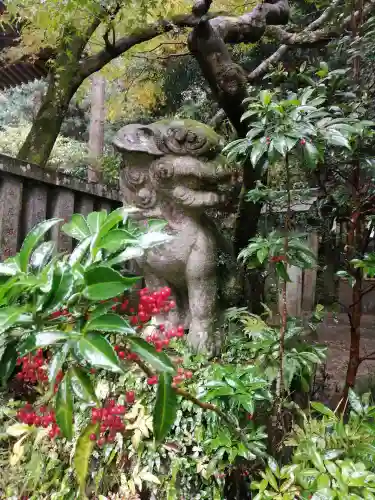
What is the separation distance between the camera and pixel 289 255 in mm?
1613

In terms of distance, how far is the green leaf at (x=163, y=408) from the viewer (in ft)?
2.78

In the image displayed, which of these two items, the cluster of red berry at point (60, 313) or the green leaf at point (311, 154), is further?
the green leaf at point (311, 154)

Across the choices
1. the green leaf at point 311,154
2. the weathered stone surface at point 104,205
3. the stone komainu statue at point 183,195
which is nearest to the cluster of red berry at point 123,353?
the green leaf at point 311,154

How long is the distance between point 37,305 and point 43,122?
3.34 metres

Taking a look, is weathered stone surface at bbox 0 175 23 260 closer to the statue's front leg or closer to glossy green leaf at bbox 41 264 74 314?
the statue's front leg

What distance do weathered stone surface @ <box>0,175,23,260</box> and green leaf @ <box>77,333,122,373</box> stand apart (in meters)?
1.92

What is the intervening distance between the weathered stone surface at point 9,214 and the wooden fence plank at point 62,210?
29 centimetres

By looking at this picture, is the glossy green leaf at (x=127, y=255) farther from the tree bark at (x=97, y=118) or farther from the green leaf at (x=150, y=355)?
the tree bark at (x=97, y=118)

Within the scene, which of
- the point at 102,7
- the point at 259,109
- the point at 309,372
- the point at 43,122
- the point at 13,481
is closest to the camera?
the point at 259,109

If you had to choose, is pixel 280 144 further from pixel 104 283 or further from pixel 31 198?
pixel 31 198

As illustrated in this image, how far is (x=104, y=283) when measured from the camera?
0.76 m

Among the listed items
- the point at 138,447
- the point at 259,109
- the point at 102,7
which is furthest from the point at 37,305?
the point at 102,7

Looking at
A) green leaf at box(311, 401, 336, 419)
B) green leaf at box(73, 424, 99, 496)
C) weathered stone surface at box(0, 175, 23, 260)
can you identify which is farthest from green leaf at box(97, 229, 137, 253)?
weathered stone surface at box(0, 175, 23, 260)

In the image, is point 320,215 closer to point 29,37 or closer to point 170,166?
point 170,166
